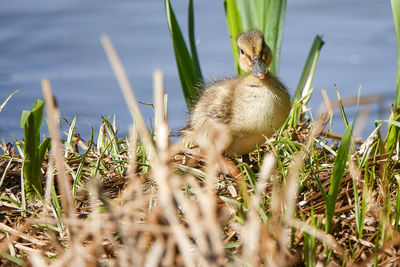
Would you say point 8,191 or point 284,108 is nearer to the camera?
point 8,191

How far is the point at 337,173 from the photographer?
1.99m

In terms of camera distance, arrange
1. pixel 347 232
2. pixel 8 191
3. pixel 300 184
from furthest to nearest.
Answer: pixel 8 191 → pixel 300 184 → pixel 347 232

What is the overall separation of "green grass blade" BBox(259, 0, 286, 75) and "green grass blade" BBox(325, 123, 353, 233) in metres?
1.50

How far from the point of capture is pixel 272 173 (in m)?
2.38

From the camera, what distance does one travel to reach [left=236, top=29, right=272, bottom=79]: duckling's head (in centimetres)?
288

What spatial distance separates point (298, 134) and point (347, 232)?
3.23ft

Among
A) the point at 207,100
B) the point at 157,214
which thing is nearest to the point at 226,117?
the point at 207,100

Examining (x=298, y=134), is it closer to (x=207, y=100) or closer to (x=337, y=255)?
(x=207, y=100)

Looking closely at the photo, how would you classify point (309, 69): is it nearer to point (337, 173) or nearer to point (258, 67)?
point (258, 67)

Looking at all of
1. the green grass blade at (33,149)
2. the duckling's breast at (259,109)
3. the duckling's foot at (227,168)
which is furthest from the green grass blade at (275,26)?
the green grass blade at (33,149)

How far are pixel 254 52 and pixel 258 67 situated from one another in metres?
0.09

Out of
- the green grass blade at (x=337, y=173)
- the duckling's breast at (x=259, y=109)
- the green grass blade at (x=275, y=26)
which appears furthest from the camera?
the green grass blade at (x=275, y=26)

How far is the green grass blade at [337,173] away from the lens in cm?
191

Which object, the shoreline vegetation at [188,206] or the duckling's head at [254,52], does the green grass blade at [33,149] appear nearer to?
the shoreline vegetation at [188,206]
